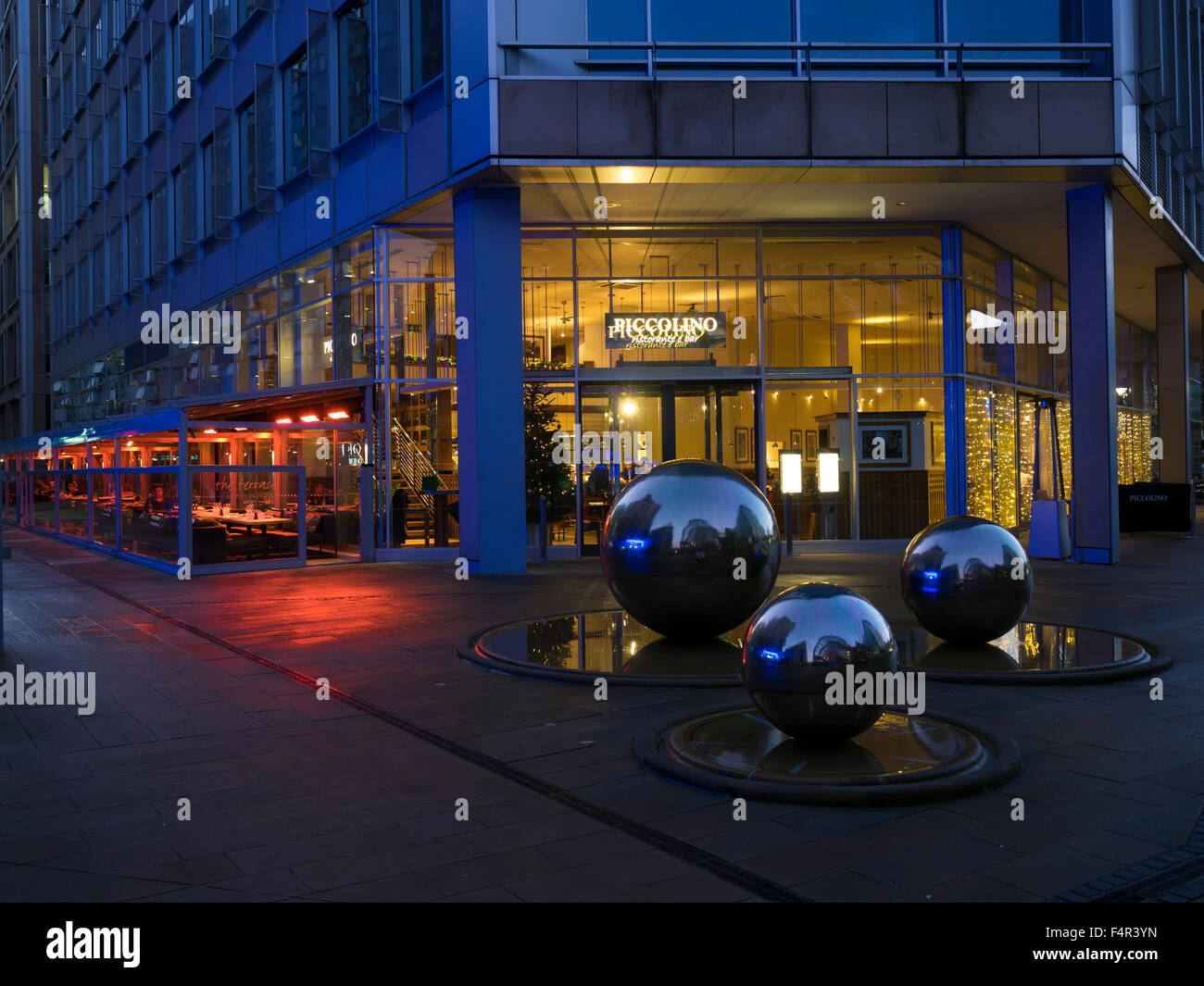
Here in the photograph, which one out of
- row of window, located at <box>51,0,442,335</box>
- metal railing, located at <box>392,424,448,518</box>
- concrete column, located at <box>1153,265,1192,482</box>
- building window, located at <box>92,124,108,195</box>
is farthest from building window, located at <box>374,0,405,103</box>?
building window, located at <box>92,124,108,195</box>

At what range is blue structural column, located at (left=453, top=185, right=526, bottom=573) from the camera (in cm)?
1811

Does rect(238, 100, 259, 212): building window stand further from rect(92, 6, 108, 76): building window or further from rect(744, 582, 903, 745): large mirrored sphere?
rect(744, 582, 903, 745): large mirrored sphere

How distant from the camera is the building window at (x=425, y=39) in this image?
19125mm

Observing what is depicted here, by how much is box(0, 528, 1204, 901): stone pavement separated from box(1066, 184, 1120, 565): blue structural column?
8488 millimetres

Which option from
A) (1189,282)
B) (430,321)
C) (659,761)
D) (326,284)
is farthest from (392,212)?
(1189,282)

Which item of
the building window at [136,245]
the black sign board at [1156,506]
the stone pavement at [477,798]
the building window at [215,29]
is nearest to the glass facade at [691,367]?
the black sign board at [1156,506]

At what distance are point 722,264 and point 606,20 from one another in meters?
5.78

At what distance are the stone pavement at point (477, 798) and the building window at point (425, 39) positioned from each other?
40.0 feet

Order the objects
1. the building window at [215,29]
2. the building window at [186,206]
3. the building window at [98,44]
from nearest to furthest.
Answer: the building window at [215,29]
the building window at [186,206]
the building window at [98,44]

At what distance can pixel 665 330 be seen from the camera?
21891 millimetres

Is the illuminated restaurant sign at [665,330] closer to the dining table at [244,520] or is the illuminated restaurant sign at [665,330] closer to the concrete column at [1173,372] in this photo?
the dining table at [244,520]
